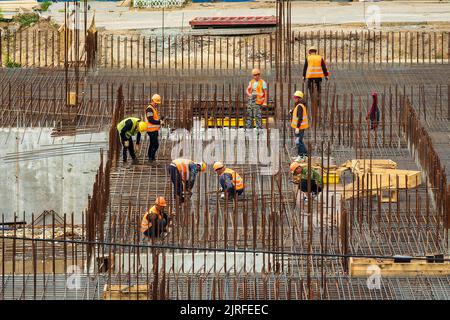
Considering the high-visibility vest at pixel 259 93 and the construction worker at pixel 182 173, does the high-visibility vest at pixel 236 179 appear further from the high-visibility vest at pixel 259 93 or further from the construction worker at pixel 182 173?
the high-visibility vest at pixel 259 93

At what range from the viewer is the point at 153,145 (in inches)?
1081

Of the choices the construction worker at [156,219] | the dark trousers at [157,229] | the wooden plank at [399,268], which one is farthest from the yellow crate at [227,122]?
the wooden plank at [399,268]

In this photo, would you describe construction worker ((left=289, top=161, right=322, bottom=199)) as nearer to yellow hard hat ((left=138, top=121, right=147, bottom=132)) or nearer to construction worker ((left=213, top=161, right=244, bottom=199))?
construction worker ((left=213, top=161, right=244, bottom=199))

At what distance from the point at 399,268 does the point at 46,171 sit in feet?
30.6

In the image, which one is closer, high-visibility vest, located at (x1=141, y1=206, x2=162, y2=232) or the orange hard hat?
high-visibility vest, located at (x1=141, y1=206, x2=162, y2=232)

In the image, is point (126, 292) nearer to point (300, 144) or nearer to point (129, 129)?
point (129, 129)

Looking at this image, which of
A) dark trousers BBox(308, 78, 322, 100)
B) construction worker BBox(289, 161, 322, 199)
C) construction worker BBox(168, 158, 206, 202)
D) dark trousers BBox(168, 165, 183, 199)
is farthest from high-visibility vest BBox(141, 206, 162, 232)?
dark trousers BBox(308, 78, 322, 100)

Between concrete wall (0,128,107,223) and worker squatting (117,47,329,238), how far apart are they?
1.08 meters

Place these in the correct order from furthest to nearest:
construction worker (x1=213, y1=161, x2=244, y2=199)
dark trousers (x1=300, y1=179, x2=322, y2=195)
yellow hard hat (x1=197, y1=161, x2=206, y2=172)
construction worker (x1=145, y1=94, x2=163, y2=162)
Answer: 1. construction worker (x1=145, y1=94, x2=163, y2=162)
2. yellow hard hat (x1=197, y1=161, x2=206, y2=172)
3. construction worker (x1=213, y1=161, x2=244, y2=199)
4. dark trousers (x1=300, y1=179, x2=322, y2=195)

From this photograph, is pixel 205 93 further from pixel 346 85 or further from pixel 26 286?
pixel 26 286

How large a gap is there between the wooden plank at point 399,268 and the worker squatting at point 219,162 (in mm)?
2237

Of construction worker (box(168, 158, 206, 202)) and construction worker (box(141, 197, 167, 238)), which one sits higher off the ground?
construction worker (box(168, 158, 206, 202))

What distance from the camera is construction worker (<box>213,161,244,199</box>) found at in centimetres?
2508
